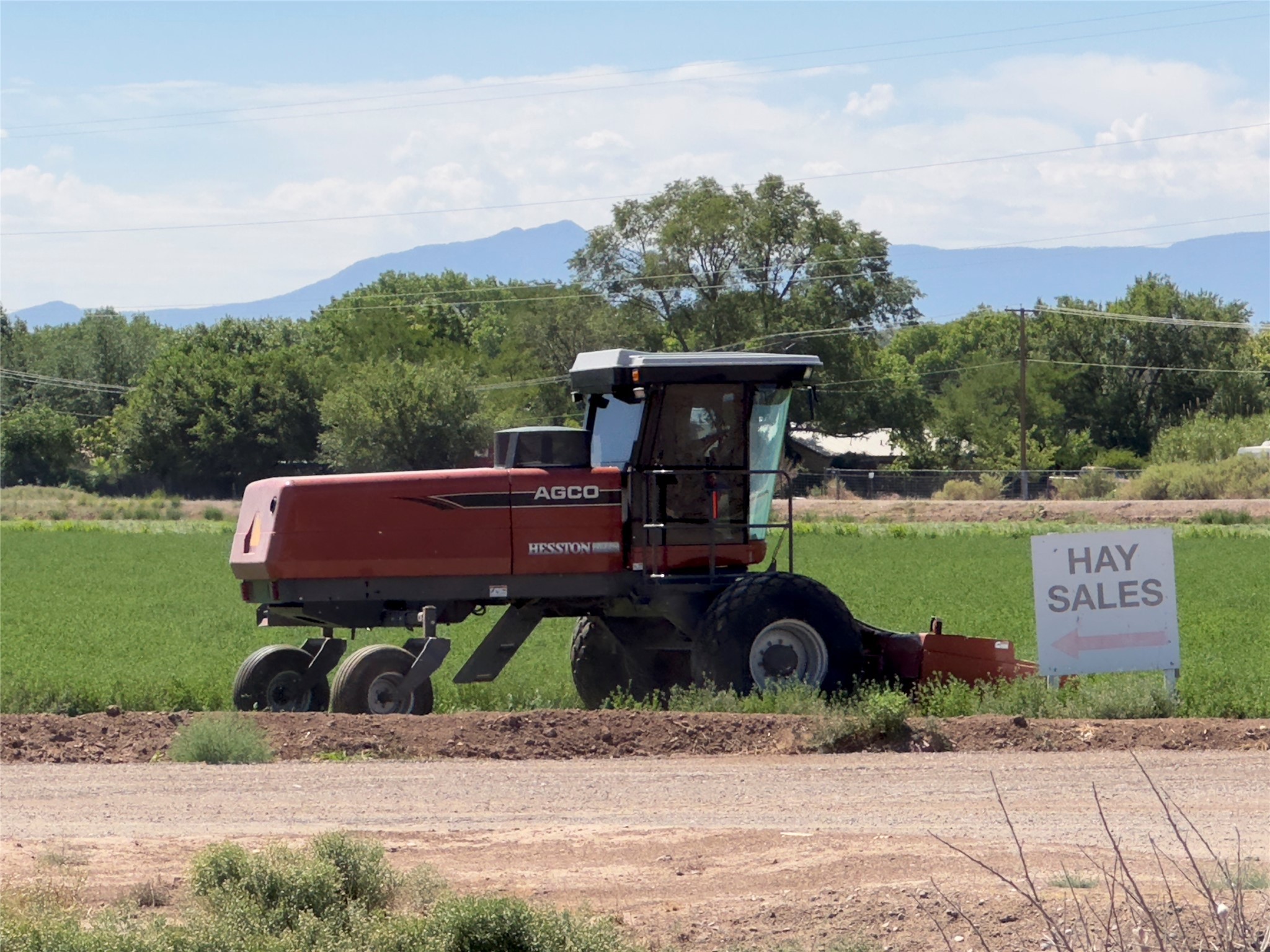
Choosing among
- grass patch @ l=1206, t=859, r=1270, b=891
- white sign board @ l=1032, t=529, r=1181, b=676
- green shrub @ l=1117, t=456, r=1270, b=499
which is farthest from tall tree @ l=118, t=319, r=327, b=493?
grass patch @ l=1206, t=859, r=1270, b=891

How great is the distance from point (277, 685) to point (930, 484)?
60.5 m

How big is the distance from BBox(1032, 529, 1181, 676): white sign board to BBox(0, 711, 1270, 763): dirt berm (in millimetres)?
1232

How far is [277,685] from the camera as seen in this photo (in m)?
13.7

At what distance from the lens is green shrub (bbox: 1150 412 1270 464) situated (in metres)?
72.8

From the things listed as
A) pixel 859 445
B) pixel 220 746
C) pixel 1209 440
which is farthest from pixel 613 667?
pixel 859 445

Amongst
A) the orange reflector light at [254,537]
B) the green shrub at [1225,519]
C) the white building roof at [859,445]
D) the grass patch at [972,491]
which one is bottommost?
the green shrub at [1225,519]

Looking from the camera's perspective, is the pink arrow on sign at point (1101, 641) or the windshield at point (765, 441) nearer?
the windshield at point (765, 441)

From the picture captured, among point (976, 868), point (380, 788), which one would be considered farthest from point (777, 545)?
point (976, 868)

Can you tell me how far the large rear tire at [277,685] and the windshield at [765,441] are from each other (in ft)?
13.8

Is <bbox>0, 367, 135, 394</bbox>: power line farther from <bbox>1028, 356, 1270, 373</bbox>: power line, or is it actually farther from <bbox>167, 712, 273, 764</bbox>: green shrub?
<bbox>167, 712, 273, 764</bbox>: green shrub

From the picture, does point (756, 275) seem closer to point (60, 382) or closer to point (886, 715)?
point (60, 382)

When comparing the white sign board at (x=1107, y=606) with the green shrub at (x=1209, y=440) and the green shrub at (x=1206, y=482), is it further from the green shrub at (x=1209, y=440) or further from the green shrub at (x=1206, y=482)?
the green shrub at (x=1209, y=440)

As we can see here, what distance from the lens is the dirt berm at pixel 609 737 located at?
11500 millimetres

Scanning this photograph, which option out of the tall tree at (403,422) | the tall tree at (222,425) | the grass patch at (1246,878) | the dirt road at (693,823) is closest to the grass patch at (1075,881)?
the dirt road at (693,823)
